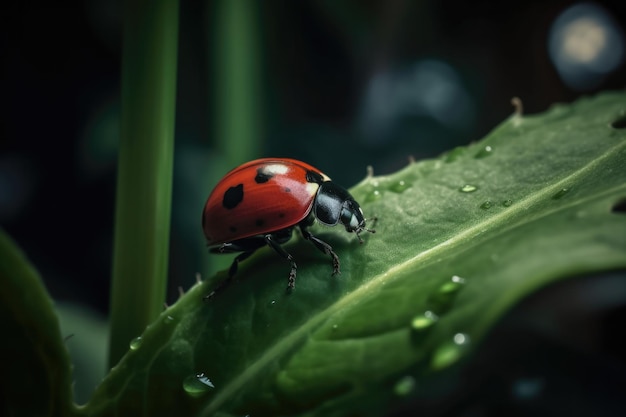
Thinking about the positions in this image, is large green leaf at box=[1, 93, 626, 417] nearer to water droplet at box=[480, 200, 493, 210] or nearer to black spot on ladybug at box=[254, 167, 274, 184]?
water droplet at box=[480, 200, 493, 210]

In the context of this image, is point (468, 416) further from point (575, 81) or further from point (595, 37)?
point (595, 37)

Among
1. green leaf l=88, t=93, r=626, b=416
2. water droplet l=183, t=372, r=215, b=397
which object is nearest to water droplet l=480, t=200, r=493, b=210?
green leaf l=88, t=93, r=626, b=416

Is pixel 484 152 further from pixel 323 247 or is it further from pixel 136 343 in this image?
pixel 136 343

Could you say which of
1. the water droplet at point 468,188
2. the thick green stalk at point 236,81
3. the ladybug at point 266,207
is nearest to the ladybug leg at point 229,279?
the ladybug at point 266,207

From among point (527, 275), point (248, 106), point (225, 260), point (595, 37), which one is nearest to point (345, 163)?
point (248, 106)

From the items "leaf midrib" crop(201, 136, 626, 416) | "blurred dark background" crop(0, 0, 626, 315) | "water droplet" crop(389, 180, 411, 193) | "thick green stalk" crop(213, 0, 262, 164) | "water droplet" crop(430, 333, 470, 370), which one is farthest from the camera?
"blurred dark background" crop(0, 0, 626, 315)

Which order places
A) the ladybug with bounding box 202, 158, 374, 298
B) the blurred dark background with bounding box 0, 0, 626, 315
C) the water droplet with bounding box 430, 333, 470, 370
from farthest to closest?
the blurred dark background with bounding box 0, 0, 626, 315 → the ladybug with bounding box 202, 158, 374, 298 → the water droplet with bounding box 430, 333, 470, 370

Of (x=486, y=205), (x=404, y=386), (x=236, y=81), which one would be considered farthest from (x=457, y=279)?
(x=236, y=81)

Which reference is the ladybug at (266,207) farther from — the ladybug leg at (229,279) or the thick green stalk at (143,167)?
the thick green stalk at (143,167)
